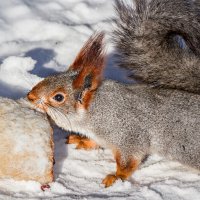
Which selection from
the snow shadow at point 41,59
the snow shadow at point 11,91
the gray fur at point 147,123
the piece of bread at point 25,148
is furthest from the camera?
the snow shadow at point 41,59

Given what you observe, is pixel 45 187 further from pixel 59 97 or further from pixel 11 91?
pixel 11 91

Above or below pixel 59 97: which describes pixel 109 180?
below

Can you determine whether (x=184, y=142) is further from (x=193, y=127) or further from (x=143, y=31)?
(x=143, y=31)

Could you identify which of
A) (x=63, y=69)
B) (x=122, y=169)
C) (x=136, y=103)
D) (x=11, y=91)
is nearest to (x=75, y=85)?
(x=136, y=103)

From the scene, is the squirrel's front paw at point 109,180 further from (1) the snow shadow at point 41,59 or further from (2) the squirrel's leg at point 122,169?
(1) the snow shadow at point 41,59

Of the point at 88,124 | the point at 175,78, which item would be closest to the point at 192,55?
the point at 175,78

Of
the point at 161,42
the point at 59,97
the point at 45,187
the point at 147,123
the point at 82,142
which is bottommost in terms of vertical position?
the point at 45,187

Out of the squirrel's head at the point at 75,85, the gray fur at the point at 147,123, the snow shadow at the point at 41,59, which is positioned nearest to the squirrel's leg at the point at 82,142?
the gray fur at the point at 147,123

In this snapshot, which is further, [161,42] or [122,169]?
[161,42]
